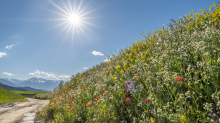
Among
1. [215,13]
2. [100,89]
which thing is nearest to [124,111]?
[100,89]

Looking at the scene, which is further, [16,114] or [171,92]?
[16,114]

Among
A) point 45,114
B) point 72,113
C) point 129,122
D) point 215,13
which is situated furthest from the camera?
point 45,114

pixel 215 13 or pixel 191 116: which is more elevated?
pixel 215 13

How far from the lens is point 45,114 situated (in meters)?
6.50

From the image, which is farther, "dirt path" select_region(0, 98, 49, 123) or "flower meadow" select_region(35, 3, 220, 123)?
"dirt path" select_region(0, 98, 49, 123)

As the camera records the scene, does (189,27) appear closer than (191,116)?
No

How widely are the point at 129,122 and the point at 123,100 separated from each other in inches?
26.8

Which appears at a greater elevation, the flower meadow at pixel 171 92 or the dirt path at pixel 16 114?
the flower meadow at pixel 171 92

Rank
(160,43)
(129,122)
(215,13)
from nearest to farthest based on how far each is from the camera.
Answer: (129,122), (160,43), (215,13)

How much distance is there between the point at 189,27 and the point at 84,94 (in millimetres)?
6053

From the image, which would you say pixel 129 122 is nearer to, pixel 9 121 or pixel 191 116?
pixel 191 116

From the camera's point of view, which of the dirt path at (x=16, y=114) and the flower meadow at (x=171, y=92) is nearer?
the flower meadow at (x=171, y=92)

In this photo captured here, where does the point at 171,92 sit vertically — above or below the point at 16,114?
above

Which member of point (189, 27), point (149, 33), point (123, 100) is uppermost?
point (149, 33)
